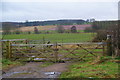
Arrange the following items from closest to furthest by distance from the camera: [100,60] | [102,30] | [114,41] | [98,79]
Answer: [98,79] → [100,60] → [114,41] → [102,30]

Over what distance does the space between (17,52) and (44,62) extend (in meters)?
2.52

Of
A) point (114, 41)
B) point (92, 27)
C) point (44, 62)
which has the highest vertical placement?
point (92, 27)

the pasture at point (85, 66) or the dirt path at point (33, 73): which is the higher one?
the pasture at point (85, 66)

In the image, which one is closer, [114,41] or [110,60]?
[110,60]

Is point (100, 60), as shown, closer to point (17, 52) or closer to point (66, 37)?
point (17, 52)

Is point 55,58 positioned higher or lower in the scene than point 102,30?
lower

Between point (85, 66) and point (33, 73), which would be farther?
point (85, 66)

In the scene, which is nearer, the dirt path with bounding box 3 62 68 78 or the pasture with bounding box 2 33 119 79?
the pasture with bounding box 2 33 119 79

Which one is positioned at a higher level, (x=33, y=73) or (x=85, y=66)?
(x=85, y=66)

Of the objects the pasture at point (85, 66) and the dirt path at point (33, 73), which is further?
the dirt path at point (33, 73)

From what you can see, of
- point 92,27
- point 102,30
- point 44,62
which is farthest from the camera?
point 92,27

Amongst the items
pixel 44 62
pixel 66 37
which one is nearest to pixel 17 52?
pixel 44 62

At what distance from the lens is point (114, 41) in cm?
1214

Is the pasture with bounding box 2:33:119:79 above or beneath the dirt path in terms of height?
above
